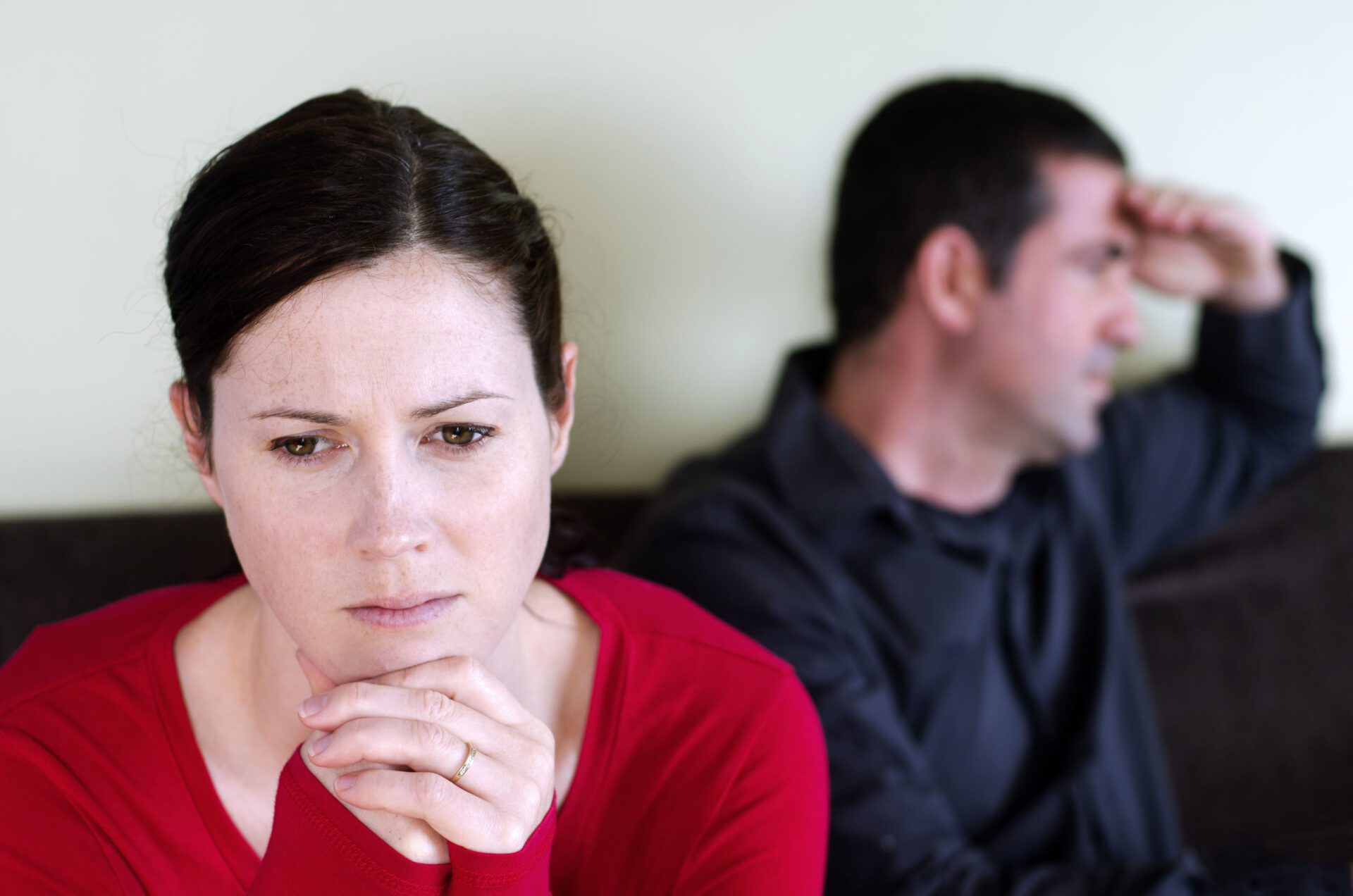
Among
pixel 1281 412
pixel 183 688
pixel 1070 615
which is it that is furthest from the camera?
pixel 1281 412

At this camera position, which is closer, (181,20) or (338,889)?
(338,889)

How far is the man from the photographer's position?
51.8 inches

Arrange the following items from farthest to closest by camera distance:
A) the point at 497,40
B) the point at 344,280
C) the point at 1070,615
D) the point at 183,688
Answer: the point at 1070,615, the point at 497,40, the point at 183,688, the point at 344,280

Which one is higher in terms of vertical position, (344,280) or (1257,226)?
(344,280)

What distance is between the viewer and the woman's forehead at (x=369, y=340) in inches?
28.6

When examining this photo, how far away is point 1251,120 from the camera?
1.66m

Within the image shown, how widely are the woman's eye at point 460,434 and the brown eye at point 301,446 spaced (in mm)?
84

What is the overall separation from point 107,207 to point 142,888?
545 mm

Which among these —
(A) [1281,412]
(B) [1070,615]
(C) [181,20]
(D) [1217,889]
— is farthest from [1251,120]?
(C) [181,20]

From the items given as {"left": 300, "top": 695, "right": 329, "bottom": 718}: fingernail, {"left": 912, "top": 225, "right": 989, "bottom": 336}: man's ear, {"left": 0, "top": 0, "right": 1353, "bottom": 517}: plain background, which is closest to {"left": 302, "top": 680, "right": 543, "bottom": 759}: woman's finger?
{"left": 300, "top": 695, "right": 329, "bottom": 718}: fingernail

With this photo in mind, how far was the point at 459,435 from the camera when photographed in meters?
0.78

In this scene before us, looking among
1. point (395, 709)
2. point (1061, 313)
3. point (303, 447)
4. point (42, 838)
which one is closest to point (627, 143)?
point (1061, 313)

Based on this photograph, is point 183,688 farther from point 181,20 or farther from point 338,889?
point 181,20

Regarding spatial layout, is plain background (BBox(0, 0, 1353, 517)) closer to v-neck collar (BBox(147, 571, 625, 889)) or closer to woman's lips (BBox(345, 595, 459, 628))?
v-neck collar (BBox(147, 571, 625, 889))
